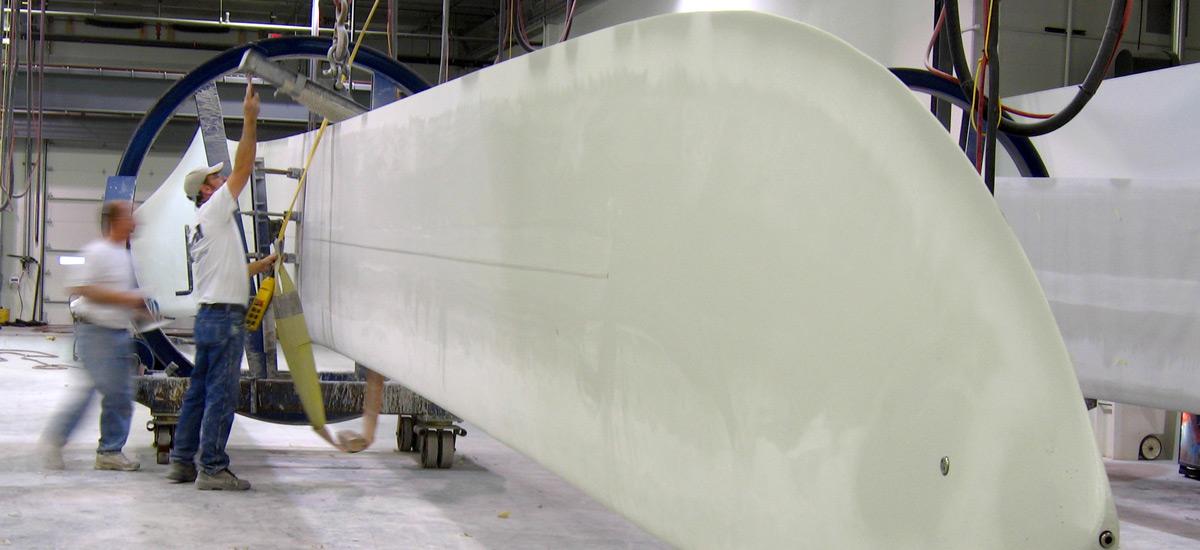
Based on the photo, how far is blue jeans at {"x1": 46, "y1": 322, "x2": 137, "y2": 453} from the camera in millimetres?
5148

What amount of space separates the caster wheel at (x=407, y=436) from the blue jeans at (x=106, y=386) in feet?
4.84

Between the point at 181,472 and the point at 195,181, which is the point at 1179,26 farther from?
the point at 181,472

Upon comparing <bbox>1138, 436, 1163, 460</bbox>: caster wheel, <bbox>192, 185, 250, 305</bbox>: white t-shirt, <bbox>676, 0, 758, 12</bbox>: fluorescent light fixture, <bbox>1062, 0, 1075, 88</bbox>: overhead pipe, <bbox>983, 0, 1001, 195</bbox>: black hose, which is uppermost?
<bbox>676, 0, 758, 12</bbox>: fluorescent light fixture

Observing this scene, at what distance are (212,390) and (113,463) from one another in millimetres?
923

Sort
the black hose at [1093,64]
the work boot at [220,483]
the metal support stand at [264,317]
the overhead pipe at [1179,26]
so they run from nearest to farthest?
the black hose at [1093,64] < the work boot at [220,483] < the metal support stand at [264,317] < the overhead pipe at [1179,26]

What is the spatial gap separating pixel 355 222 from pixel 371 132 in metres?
0.38

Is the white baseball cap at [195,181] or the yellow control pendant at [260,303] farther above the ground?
the white baseball cap at [195,181]

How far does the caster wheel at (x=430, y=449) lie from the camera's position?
5.84 meters

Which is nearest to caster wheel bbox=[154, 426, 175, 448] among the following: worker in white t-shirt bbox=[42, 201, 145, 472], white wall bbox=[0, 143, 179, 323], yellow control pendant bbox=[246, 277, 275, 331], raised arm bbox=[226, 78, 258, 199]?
worker in white t-shirt bbox=[42, 201, 145, 472]

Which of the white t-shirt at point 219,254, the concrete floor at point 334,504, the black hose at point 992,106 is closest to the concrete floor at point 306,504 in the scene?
the concrete floor at point 334,504

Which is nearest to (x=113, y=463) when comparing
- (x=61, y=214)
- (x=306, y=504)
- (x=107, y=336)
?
(x=107, y=336)

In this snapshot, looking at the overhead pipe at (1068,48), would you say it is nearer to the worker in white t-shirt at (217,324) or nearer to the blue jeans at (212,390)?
the worker in white t-shirt at (217,324)

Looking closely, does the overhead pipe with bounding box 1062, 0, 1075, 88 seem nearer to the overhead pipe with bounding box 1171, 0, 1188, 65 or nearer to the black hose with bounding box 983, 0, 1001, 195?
the overhead pipe with bounding box 1171, 0, 1188, 65

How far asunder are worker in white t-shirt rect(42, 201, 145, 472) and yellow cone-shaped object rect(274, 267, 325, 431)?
3.81ft
